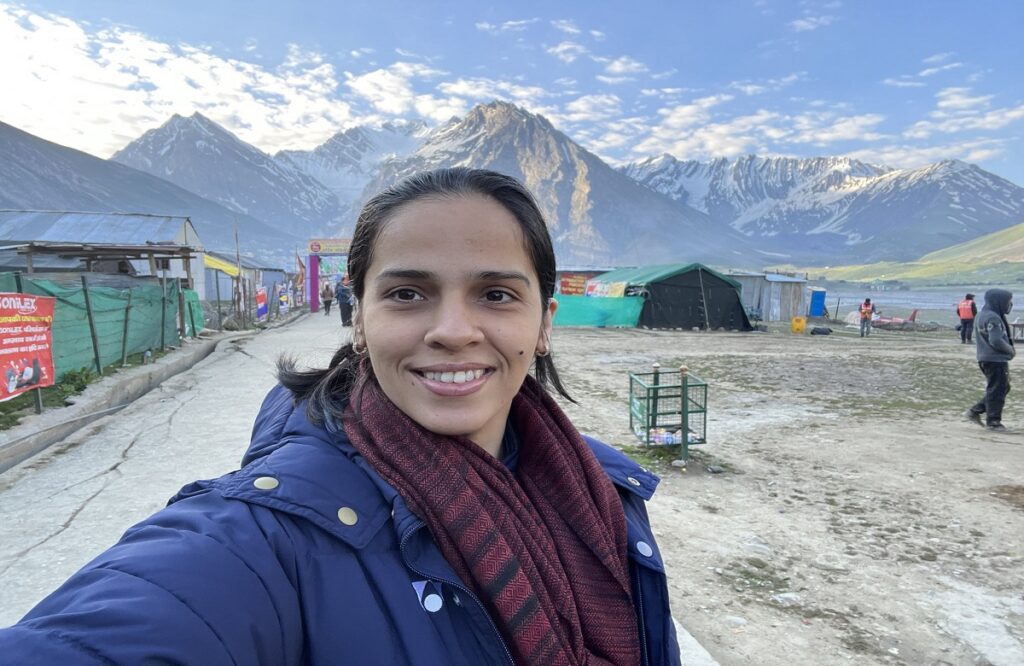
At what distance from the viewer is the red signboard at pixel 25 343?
20.1 ft

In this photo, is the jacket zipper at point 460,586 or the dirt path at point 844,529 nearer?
the jacket zipper at point 460,586

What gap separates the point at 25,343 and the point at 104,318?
300 centimetres

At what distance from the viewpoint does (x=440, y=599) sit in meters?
1.02

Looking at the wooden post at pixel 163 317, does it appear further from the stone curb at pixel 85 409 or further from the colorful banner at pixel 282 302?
the colorful banner at pixel 282 302

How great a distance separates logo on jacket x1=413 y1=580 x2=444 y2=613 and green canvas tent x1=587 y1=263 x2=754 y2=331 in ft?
78.7

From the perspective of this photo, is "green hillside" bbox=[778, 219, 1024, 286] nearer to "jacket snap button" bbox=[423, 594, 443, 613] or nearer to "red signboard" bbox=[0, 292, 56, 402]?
"red signboard" bbox=[0, 292, 56, 402]

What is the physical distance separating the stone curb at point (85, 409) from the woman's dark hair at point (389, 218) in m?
5.74

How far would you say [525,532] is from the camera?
3.87ft

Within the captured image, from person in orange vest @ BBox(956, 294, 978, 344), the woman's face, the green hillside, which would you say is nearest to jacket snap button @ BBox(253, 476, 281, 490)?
the woman's face

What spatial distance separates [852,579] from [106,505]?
18.1 ft

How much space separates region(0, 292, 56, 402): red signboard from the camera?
6129 mm

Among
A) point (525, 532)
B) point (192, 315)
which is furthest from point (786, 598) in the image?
point (192, 315)

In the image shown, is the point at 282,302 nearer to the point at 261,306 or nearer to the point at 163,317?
the point at 261,306

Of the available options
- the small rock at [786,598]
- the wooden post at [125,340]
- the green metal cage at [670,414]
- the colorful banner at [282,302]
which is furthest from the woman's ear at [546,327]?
the colorful banner at [282,302]
